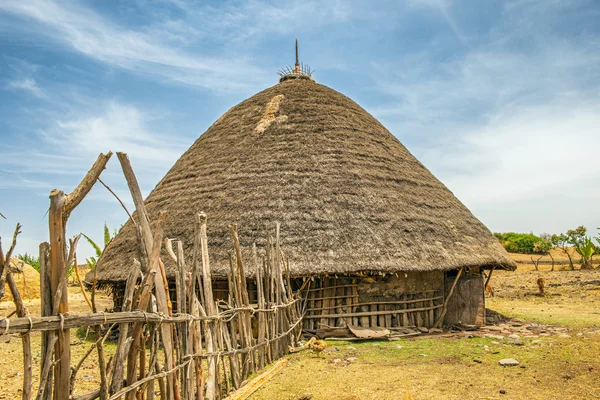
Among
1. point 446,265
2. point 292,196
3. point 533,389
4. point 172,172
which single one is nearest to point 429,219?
point 446,265

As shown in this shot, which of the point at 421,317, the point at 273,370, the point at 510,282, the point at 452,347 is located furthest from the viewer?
the point at 510,282

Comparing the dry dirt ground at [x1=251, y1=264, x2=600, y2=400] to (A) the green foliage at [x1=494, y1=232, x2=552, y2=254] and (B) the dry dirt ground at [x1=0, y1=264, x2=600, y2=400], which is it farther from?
(A) the green foliage at [x1=494, y1=232, x2=552, y2=254]

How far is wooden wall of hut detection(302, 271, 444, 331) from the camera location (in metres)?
9.16

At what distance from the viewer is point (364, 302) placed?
929 centimetres

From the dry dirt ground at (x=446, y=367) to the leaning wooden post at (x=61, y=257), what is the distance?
25.9 inches

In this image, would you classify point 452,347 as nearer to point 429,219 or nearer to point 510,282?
point 429,219

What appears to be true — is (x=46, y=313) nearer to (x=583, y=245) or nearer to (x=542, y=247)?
(x=583, y=245)

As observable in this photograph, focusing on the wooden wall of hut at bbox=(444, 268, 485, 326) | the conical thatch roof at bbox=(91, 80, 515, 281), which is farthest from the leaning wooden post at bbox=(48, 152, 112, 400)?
the wooden wall of hut at bbox=(444, 268, 485, 326)

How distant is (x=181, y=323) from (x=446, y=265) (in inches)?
258

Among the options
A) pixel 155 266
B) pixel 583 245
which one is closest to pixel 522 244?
pixel 583 245

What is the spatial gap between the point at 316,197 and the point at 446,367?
14.5 feet

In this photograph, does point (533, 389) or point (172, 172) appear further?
point (172, 172)

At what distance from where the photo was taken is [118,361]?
128 inches

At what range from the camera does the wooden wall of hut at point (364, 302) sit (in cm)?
916
